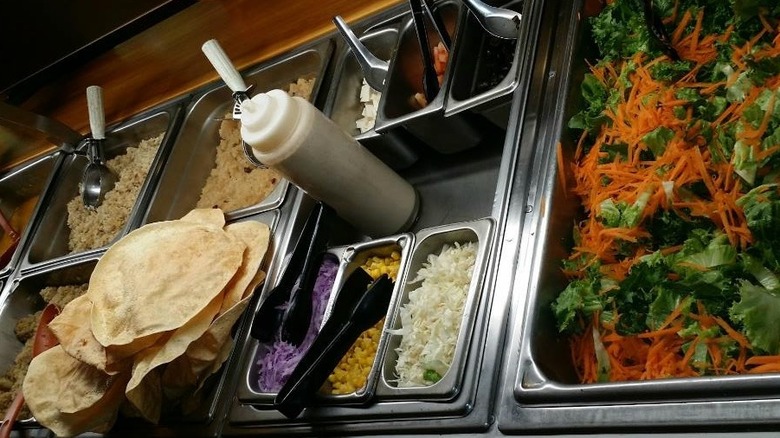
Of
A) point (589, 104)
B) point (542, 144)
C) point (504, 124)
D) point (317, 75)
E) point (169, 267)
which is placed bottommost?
point (169, 267)

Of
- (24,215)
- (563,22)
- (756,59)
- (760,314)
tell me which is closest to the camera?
(760,314)

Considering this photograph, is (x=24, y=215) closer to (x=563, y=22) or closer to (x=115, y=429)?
(x=115, y=429)

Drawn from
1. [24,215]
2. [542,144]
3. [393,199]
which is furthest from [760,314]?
[24,215]

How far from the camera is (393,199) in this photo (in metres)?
2.20

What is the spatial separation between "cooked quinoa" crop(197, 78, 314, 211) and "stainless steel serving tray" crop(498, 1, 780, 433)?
50.1 inches

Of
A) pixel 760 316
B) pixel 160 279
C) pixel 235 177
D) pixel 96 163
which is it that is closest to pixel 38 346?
pixel 160 279

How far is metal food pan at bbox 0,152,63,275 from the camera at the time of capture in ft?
12.7

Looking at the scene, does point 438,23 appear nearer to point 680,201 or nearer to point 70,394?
point 680,201

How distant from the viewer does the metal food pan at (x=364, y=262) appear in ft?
5.34

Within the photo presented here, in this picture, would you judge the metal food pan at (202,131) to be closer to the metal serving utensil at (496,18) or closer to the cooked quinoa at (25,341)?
the cooked quinoa at (25,341)

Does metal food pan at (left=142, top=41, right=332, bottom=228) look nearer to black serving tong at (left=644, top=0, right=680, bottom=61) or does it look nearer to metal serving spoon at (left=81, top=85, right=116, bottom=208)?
metal serving spoon at (left=81, top=85, right=116, bottom=208)

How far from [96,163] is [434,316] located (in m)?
2.58

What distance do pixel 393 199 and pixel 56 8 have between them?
2588 millimetres

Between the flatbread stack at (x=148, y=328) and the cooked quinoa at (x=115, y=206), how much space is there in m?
0.88
